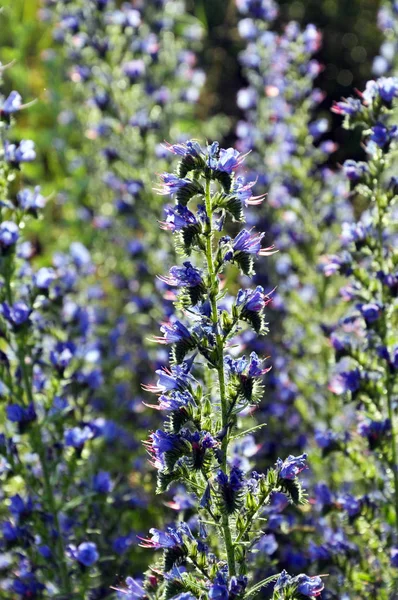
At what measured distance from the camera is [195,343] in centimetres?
274

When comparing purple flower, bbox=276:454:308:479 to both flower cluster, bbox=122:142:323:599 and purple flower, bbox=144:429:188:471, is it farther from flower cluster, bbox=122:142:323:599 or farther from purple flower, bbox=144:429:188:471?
purple flower, bbox=144:429:188:471

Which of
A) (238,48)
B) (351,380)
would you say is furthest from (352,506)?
(238,48)

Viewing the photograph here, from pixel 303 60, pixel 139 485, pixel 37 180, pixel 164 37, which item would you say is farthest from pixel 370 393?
pixel 37 180

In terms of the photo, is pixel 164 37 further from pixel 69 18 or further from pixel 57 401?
pixel 57 401

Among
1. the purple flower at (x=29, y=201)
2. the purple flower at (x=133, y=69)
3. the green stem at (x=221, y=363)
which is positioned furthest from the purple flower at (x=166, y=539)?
the purple flower at (x=133, y=69)

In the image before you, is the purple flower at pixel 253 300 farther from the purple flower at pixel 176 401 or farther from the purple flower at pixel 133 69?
the purple flower at pixel 133 69

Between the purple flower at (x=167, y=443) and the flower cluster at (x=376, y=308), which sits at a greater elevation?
the flower cluster at (x=376, y=308)

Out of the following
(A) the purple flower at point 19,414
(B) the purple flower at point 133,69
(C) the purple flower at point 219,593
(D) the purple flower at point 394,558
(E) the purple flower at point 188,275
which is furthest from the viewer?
(B) the purple flower at point 133,69

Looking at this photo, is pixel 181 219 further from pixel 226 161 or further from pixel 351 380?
pixel 351 380

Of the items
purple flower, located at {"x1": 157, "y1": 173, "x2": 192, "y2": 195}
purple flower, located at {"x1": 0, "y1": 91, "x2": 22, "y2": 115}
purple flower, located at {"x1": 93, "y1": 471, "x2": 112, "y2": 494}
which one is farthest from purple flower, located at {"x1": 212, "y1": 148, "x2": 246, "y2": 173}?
purple flower, located at {"x1": 93, "y1": 471, "x2": 112, "y2": 494}

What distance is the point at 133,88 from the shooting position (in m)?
6.16

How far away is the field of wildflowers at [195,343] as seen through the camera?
2.74 m

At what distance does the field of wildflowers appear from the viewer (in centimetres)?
274

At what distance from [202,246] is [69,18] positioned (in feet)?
14.1
